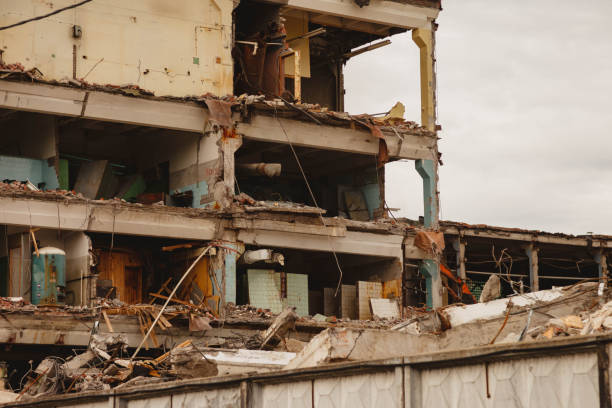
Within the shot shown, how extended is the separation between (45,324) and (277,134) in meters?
10.4

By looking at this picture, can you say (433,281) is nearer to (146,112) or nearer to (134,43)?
(146,112)

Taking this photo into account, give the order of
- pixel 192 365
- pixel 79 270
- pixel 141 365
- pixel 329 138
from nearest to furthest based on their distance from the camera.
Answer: pixel 192 365, pixel 141 365, pixel 79 270, pixel 329 138

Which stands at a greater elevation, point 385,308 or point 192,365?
point 385,308

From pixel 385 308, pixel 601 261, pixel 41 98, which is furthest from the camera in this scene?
pixel 601 261

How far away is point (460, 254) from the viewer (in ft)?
130

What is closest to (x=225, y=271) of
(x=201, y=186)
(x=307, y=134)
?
(x=201, y=186)

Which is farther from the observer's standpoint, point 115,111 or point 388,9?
point 388,9

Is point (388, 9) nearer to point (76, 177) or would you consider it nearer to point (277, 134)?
point (277, 134)

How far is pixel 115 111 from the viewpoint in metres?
32.5

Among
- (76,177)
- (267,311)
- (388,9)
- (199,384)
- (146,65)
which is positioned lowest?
(199,384)

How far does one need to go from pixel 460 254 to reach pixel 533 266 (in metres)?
3.06

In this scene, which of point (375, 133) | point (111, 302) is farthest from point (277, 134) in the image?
point (111, 302)

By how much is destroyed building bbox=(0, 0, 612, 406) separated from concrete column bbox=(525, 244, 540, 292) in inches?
2.8

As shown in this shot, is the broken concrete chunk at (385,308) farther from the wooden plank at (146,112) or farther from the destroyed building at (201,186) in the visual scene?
the wooden plank at (146,112)
